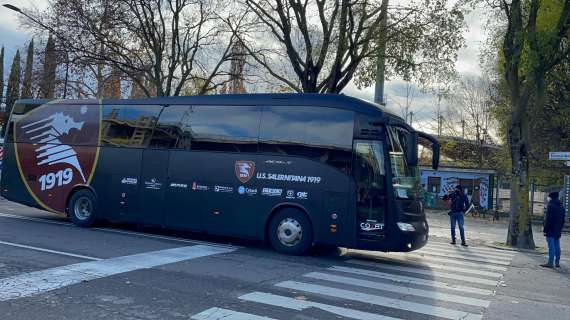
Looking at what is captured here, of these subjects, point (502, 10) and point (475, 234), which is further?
point (475, 234)

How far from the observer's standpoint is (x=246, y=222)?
12.7m

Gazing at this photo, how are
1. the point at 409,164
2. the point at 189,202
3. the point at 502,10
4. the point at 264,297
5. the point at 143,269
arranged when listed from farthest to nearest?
the point at 502,10 < the point at 189,202 < the point at 409,164 < the point at 143,269 < the point at 264,297

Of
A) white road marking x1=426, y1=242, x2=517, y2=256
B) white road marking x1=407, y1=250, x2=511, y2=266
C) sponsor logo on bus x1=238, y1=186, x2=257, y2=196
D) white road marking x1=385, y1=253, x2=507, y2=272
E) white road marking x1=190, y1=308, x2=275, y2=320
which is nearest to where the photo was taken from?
white road marking x1=190, y1=308, x2=275, y2=320

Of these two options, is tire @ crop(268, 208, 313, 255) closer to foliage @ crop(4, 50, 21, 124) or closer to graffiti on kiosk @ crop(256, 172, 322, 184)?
graffiti on kiosk @ crop(256, 172, 322, 184)

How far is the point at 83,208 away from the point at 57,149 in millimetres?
1921

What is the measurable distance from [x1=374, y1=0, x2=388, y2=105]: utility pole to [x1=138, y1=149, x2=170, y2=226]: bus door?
9598mm

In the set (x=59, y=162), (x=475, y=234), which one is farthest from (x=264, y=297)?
(x=475, y=234)

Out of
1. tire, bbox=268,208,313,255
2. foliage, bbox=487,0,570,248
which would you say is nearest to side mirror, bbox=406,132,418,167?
tire, bbox=268,208,313,255

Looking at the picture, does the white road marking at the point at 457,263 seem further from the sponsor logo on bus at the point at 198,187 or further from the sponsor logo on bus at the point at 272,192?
the sponsor logo on bus at the point at 198,187

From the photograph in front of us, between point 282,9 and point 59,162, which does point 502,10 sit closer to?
point 282,9

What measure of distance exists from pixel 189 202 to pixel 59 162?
4.69 metres

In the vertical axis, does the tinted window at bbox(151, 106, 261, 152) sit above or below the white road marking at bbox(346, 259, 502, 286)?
above

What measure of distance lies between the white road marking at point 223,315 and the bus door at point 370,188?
501 cm

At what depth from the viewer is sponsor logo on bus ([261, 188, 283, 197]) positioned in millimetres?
12297
